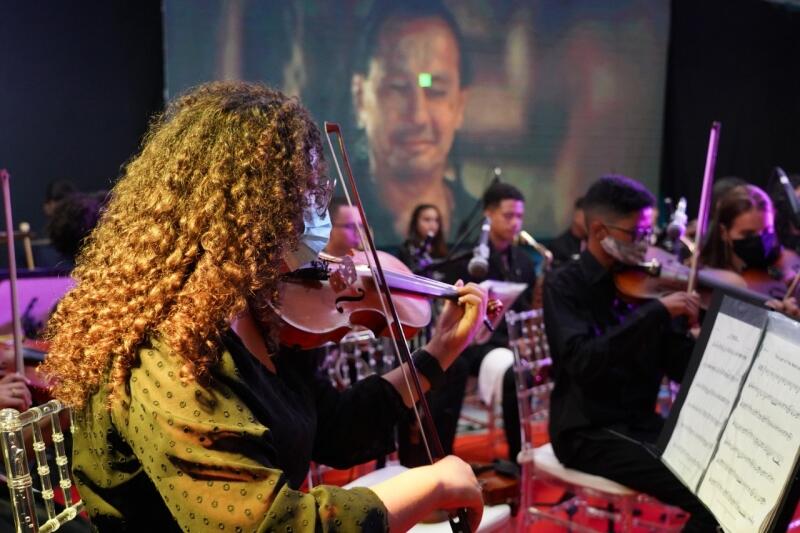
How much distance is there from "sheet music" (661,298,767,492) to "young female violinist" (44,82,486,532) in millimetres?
528

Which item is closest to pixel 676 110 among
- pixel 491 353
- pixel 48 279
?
pixel 491 353

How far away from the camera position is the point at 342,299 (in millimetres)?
1899

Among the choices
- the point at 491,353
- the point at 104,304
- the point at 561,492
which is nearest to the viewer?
the point at 104,304

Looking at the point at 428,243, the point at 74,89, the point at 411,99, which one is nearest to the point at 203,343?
the point at 428,243

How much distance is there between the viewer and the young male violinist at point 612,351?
234 cm

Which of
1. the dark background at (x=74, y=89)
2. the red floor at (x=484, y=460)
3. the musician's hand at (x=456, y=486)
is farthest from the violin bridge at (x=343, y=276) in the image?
the dark background at (x=74, y=89)

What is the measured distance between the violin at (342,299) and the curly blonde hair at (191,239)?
0.54m

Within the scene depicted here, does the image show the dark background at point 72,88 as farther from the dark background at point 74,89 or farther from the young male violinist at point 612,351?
the young male violinist at point 612,351

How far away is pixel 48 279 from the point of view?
2646 mm

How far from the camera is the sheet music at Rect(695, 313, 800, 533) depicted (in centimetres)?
120

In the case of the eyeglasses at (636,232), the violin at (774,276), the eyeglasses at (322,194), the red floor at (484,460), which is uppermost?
the eyeglasses at (322,194)

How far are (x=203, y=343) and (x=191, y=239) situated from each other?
160mm

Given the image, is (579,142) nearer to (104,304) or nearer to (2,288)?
(2,288)

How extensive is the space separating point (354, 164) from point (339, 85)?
24.5 inches
